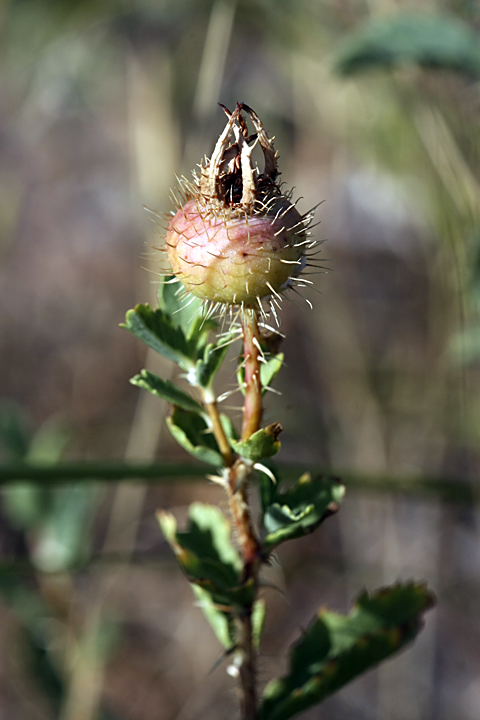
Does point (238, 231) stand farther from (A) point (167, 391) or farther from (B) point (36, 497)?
(B) point (36, 497)

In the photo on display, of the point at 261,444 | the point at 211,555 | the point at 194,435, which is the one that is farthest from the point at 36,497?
the point at 261,444

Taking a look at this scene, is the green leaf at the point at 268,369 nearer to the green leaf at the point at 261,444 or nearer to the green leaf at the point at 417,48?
the green leaf at the point at 261,444

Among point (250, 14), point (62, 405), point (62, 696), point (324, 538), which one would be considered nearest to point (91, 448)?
point (62, 405)

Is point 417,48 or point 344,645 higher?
point 417,48

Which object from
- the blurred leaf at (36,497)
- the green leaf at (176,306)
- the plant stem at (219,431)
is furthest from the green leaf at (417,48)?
the blurred leaf at (36,497)

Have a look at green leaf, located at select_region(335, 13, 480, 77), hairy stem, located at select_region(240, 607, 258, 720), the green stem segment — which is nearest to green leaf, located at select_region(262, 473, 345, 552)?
the green stem segment

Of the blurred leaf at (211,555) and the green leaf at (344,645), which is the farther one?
the green leaf at (344,645)
